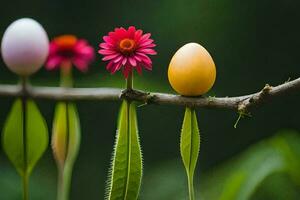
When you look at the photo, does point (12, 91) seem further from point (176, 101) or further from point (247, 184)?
point (247, 184)

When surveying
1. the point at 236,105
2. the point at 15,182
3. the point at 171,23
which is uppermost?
the point at 171,23

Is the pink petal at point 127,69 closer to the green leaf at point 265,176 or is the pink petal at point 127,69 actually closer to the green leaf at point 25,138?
the green leaf at point 25,138

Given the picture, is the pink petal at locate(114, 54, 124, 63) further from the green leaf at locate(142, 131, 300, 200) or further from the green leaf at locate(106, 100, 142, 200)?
the green leaf at locate(142, 131, 300, 200)

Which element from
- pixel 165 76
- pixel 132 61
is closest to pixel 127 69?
pixel 132 61

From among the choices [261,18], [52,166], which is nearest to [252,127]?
[261,18]

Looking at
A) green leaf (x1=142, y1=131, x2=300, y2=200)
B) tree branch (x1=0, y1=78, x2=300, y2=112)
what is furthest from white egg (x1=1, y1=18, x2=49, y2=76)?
green leaf (x1=142, y1=131, x2=300, y2=200)

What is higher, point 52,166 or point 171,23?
point 171,23
